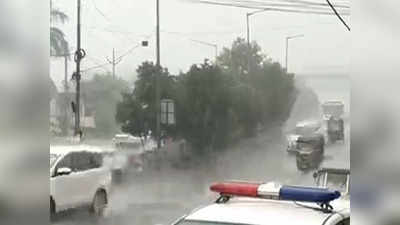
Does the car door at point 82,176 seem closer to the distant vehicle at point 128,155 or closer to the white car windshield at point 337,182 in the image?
the distant vehicle at point 128,155

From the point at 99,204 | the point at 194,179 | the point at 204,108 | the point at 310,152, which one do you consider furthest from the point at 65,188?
the point at 310,152

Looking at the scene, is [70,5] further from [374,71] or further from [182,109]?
[374,71]

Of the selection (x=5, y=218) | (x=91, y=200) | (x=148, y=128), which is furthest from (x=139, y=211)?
(x=5, y=218)

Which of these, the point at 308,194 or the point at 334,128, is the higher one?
the point at 334,128

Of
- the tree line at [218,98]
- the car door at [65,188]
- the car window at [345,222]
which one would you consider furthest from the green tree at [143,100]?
the car window at [345,222]

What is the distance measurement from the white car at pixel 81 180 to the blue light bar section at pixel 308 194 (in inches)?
26.6

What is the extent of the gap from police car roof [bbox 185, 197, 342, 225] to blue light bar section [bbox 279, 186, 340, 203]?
1.5 inches

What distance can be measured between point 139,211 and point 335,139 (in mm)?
812

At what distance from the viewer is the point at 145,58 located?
6.23ft

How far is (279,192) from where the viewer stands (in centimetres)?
148

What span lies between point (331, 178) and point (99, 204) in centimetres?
90

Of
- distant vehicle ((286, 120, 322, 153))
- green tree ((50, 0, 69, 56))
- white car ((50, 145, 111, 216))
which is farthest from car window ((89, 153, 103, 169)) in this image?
distant vehicle ((286, 120, 322, 153))

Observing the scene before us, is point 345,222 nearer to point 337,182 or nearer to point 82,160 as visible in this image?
point 337,182

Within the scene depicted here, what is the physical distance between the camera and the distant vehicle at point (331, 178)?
1388mm
